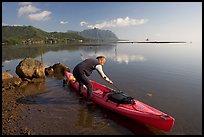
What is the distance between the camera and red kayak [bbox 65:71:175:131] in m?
7.35

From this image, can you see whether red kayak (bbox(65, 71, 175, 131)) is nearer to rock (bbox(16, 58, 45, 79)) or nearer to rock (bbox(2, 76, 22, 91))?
rock (bbox(2, 76, 22, 91))

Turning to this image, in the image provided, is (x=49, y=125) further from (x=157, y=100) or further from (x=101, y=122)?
(x=157, y=100)

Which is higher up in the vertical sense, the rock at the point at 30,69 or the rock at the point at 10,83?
the rock at the point at 30,69

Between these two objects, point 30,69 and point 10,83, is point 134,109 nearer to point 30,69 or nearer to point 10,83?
point 10,83

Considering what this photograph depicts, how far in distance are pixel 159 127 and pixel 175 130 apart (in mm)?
904

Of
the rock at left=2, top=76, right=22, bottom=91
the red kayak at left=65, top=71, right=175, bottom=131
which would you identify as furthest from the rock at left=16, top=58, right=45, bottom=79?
the red kayak at left=65, top=71, right=175, bottom=131

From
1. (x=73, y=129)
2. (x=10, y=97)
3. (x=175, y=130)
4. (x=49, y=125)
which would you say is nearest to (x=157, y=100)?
(x=175, y=130)

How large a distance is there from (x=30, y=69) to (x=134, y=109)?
1143 centimetres

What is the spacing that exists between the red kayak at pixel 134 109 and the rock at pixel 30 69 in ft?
25.7

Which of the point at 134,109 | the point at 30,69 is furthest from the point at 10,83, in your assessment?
the point at 134,109

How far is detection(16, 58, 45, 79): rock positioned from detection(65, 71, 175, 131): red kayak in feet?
25.7

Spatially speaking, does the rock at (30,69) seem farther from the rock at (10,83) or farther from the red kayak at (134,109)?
the red kayak at (134,109)

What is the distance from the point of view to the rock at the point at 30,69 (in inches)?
634

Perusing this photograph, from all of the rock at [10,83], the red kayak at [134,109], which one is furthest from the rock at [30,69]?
Result: the red kayak at [134,109]
